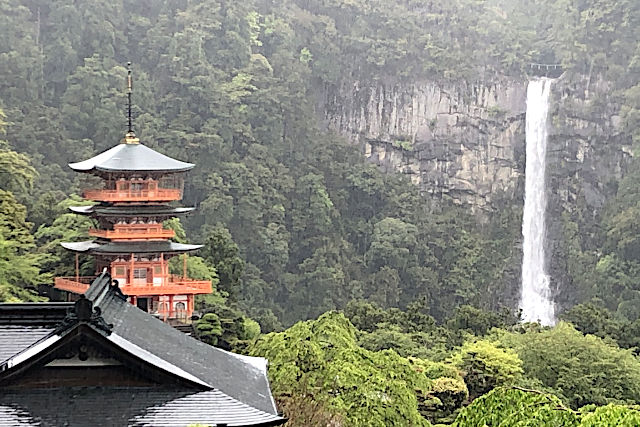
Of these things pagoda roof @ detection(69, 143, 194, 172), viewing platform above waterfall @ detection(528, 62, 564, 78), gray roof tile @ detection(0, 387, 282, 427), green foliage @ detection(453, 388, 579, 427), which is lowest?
gray roof tile @ detection(0, 387, 282, 427)

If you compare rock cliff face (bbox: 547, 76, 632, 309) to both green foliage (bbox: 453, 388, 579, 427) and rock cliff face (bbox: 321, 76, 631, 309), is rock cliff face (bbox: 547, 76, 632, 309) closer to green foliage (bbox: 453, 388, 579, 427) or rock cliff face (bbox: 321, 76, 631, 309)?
rock cliff face (bbox: 321, 76, 631, 309)

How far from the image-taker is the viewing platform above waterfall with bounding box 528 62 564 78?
5109 cm

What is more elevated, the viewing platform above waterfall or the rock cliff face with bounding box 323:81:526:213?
the viewing platform above waterfall

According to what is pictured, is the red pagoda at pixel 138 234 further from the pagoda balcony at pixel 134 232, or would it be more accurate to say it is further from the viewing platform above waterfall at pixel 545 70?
the viewing platform above waterfall at pixel 545 70

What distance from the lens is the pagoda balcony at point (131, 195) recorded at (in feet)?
70.4

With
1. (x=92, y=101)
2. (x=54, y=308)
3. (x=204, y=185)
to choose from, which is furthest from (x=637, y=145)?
(x=54, y=308)

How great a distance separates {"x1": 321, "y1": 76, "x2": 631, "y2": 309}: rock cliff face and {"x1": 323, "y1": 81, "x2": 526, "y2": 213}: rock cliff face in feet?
0.18

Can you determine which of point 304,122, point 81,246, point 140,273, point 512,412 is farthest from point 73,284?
point 304,122

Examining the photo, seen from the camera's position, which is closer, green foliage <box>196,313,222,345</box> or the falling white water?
green foliage <box>196,313,222,345</box>

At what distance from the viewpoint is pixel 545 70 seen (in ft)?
169

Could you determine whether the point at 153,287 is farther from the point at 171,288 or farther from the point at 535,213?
the point at 535,213

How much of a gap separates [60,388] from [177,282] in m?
15.1

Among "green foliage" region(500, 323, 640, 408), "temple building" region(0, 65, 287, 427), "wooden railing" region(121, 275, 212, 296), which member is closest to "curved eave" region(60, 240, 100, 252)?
"wooden railing" region(121, 275, 212, 296)

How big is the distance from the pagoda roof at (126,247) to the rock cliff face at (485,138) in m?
30.2
